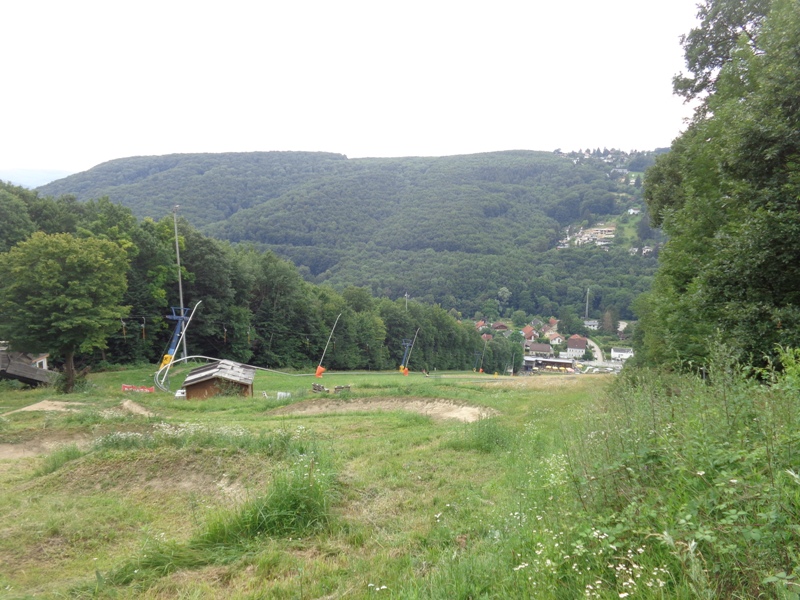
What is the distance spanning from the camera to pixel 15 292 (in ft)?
82.3

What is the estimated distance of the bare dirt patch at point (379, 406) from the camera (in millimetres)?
19266

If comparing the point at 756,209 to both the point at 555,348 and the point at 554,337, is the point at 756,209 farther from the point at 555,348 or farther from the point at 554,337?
the point at 554,337

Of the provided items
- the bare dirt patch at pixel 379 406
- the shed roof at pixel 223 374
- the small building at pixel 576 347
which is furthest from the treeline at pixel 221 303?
the small building at pixel 576 347

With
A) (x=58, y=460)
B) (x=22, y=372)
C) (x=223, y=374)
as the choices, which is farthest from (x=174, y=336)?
(x=58, y=460)

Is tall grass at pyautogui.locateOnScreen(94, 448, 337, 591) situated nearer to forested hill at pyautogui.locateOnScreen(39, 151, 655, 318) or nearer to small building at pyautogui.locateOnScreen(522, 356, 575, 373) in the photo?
small building at pyautogui.locateOnScreen(522, 356, 575, 373)

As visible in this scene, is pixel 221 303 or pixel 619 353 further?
pixel 619 353

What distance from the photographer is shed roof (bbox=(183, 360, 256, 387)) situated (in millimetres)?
24630

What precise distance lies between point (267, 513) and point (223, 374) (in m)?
20.9

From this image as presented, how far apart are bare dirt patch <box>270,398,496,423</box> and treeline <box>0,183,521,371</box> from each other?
15179 mm

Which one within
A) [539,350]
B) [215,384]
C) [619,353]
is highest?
[215,384]

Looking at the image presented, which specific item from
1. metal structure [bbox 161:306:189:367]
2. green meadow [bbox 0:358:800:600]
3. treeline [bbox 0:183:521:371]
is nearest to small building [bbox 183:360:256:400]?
metal structure [bbox 161:306:189:367]

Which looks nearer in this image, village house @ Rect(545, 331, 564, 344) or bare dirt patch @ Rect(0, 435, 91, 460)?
Result: bare dirt patch @ Rect(0, 435, 91, 460)

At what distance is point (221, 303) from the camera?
48375mm

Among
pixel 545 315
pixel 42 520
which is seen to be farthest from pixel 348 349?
pixel 545 315
